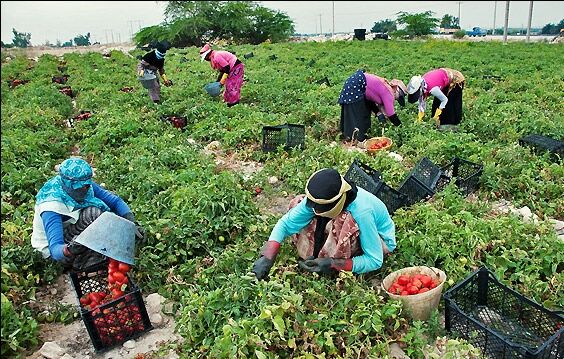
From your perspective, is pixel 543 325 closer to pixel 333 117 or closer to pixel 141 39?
pixel 333 117

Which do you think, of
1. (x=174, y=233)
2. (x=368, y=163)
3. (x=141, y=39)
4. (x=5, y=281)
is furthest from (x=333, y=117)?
(x=141, y=39)

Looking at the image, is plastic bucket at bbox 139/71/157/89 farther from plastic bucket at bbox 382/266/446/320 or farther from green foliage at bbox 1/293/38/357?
plastic bucket at bbox 382/266/446/320

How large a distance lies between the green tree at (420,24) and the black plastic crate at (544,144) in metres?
29.8

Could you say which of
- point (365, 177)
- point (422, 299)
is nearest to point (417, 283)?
point (422, 299)

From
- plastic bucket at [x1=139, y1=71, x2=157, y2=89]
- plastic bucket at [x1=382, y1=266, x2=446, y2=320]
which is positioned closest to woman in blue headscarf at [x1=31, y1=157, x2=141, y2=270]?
plastic bucket at [x1=382, y1=266, x2=446, y2=320]

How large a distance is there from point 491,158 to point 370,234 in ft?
9.86

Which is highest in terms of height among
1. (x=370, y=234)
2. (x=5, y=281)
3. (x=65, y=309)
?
(x=370, y=234)

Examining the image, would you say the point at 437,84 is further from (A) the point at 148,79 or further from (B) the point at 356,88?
(A) the point at 148,79

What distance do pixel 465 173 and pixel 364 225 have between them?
8.83ft

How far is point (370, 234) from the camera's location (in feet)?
11.0

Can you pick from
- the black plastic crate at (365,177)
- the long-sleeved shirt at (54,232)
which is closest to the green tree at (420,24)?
the black plastic crate at (365,177)

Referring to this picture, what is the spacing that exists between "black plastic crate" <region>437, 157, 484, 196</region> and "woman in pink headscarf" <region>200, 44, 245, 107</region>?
→ 4967 millimetres

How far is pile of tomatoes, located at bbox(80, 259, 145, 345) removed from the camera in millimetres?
3250

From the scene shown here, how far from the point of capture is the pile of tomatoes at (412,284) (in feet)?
10.9
